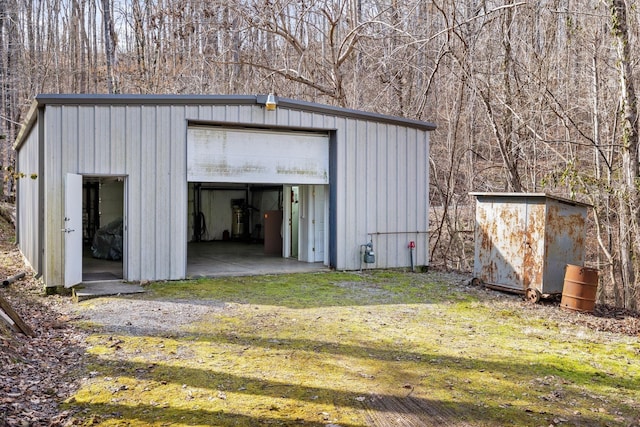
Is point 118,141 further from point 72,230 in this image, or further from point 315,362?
point 315,362

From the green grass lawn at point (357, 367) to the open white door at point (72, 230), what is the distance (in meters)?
1.05

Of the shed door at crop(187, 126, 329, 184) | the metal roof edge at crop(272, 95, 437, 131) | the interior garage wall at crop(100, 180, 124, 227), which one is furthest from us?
the interior garage wall at crop(100, 180, 124, 227)

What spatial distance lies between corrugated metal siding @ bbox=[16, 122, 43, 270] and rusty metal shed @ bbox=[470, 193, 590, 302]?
708 cm

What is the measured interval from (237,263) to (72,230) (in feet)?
13.3

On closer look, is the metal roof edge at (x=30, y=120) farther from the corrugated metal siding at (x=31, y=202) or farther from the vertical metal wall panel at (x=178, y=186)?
the vertical metal wall panel at (x=178, y=186)

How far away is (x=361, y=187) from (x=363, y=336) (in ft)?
16.6

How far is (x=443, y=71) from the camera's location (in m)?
15.5

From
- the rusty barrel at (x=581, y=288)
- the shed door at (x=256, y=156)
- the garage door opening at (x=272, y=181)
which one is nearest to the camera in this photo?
the rusty barrel at (x=581, y=288)

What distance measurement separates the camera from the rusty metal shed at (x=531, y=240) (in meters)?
7.65

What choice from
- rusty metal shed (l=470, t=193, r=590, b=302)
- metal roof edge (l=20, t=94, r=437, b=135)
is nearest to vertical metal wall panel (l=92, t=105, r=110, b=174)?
metal roof edge (l=20, t=94, r=437, b=135)

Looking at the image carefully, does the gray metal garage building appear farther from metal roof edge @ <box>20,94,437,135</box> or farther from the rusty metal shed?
the rusty metal shed

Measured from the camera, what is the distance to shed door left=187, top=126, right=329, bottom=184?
927 centimetres

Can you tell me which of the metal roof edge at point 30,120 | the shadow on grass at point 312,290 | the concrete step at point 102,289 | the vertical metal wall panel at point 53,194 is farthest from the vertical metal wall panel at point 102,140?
the shadow on grass at point 312,290

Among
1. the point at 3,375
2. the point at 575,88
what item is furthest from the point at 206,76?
the point at 3,375
